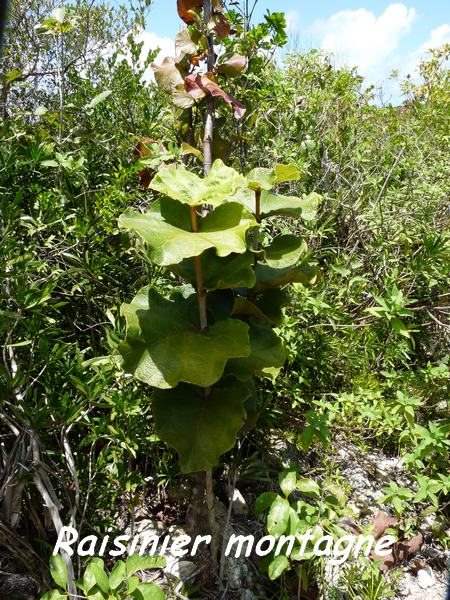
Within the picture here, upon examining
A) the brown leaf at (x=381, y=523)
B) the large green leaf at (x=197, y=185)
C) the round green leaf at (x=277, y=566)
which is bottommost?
the brown leaf at (x=381, y=523)

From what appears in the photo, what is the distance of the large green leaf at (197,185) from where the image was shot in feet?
4.33

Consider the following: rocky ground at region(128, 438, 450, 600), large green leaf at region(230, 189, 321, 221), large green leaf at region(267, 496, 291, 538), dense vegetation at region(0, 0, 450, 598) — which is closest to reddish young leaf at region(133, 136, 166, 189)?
dense vegetation at region(0, 0, 450, 598)

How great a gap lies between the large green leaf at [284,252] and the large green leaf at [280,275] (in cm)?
Answer: 2

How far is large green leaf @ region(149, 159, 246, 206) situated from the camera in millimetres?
1320

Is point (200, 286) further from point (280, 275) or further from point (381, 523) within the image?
point (381, 523)

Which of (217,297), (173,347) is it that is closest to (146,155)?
(217,297)

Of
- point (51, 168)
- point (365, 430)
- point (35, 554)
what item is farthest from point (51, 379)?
point (365, 430)

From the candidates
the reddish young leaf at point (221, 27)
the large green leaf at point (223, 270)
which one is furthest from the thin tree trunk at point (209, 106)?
the large green leaf at point (223, 270)

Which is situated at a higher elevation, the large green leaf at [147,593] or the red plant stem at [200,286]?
the red plant stem at [200,286]

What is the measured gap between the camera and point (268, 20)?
2.77 meters

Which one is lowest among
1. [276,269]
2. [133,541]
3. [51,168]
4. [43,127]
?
[133,541]

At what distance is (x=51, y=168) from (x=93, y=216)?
27 cm

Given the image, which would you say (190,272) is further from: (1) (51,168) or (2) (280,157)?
Answer: (2) (280,157)

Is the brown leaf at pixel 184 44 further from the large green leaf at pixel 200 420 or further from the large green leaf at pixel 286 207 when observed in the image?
the large green leaf at pixel 200 420
